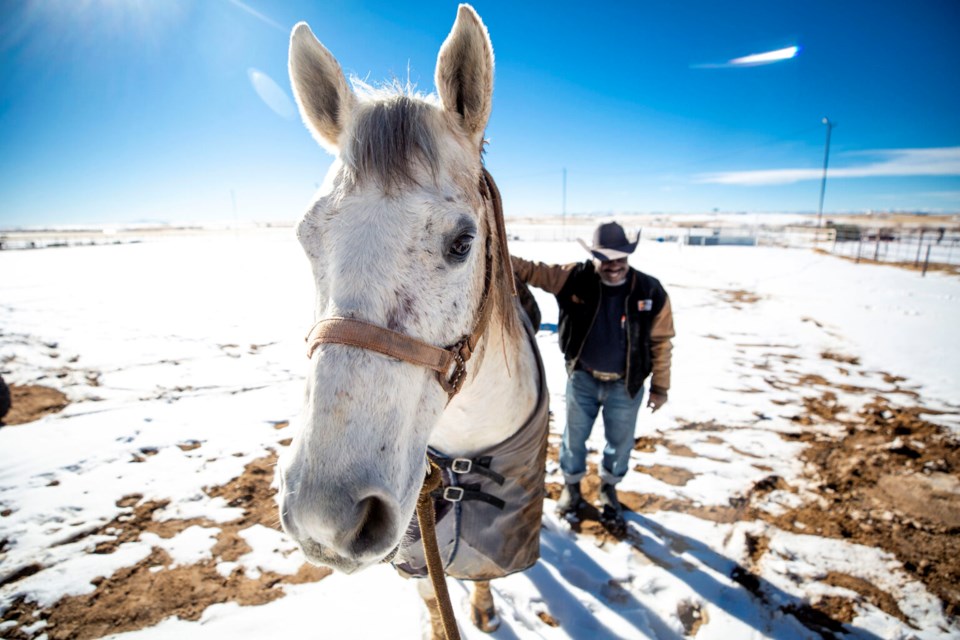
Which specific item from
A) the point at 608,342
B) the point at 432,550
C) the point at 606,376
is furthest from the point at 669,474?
the point at 432,550

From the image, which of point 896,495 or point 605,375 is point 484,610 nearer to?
point 605,375

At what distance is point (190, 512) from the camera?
342cm

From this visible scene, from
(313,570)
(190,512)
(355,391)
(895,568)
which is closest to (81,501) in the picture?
(190,512)

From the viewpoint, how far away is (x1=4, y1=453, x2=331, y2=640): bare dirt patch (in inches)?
98.0

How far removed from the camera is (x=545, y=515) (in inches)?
139

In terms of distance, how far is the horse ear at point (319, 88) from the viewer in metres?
1.58

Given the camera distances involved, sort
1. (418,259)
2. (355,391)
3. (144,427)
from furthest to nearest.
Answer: (144,427)
(418,259)
(355,391)

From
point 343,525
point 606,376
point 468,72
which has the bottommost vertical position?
point 606,376

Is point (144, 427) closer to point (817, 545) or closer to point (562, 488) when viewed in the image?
point (562, 488)

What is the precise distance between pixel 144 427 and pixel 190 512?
201cm

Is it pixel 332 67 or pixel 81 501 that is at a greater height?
pixel 332 67

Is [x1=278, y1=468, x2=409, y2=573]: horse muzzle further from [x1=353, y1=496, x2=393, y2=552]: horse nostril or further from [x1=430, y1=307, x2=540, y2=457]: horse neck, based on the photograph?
[x1=430, y1=307, x2=540, y2=457]: horse neck

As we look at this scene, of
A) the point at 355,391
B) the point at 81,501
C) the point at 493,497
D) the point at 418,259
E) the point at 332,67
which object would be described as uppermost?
the point at 332,67

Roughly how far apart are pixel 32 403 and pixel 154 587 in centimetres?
439
